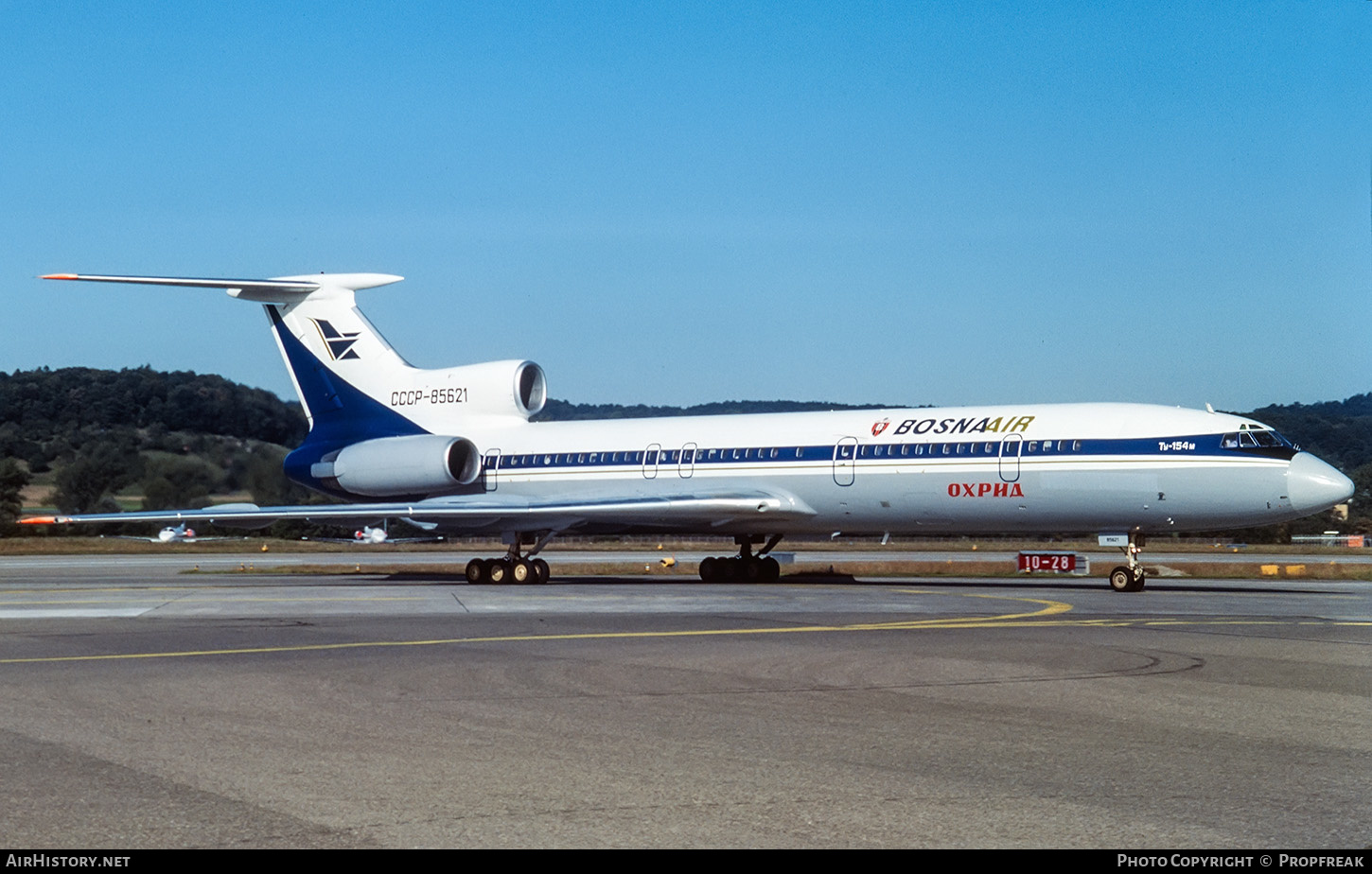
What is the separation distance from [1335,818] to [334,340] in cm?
3281

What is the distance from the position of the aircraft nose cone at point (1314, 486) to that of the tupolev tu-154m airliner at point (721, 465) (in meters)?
0.04

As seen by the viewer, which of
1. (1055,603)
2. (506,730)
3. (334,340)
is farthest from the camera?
(334,340)

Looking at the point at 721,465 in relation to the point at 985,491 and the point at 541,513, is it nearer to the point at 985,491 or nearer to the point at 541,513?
the point at 541,513

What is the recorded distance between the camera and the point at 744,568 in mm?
33281

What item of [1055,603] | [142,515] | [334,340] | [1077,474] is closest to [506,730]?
[1055,603]

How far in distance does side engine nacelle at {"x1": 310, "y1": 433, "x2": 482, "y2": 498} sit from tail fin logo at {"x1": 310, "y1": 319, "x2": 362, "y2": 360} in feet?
9.17

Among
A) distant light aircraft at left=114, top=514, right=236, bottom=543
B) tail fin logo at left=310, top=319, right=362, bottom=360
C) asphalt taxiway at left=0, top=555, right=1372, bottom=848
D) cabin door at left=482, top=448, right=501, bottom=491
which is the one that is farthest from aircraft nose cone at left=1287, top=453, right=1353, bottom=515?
distant light aircraft at left=114, top=514, right=236, bottom=543

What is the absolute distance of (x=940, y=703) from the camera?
1092cm

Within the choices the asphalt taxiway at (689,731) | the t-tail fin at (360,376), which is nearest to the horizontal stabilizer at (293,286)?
the t-tail fin at (360,376)

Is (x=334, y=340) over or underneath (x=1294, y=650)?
over

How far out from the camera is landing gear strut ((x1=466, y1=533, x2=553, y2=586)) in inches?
1265

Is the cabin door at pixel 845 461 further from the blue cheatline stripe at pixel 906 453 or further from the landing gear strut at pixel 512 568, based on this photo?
the landing gear strut at pixel 512 568

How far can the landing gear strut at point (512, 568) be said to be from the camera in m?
32.1
